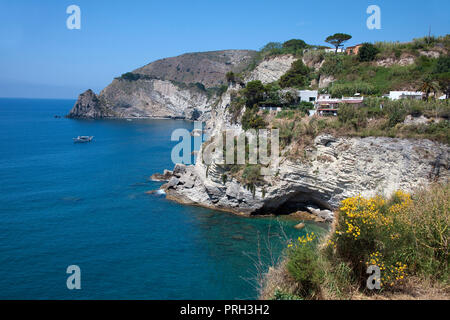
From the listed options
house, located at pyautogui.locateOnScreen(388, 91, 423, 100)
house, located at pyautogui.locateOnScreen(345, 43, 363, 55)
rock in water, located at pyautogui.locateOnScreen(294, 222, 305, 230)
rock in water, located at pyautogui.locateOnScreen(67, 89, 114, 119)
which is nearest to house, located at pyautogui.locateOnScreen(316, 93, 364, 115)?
house, located at pyautogui.locateOnScreen(388, 91, 423, 100)

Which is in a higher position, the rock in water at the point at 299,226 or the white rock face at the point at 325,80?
the white rock face at the point at 325,80

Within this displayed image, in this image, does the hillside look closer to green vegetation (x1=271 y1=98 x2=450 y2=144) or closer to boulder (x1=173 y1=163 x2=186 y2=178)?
boulder (x1=173 y1=163 x2=186 y2=178)

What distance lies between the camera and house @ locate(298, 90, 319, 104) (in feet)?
108

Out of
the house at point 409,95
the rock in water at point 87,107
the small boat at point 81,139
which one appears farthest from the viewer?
the rock in water at point 87,107

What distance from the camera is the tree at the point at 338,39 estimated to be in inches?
1689

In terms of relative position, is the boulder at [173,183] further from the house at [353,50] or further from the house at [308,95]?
the house at [353,50]

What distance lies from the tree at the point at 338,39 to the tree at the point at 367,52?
13.9 feet

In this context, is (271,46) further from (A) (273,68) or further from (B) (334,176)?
(B) (334,176)

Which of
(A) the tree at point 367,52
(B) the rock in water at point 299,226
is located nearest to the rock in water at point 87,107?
(A) the tree at point 367,52

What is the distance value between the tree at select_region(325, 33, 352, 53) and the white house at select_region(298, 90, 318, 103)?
49.6 ft

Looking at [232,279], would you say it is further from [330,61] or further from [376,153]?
[330,61]

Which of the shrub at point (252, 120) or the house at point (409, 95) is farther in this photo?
the shrub at point (252, 120)

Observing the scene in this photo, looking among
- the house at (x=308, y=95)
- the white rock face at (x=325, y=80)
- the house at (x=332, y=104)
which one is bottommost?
the house at (x=332, y=104)
